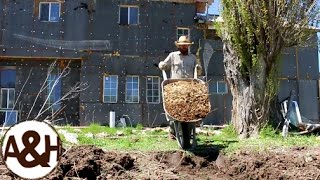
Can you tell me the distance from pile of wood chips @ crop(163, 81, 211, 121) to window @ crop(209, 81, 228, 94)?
12445 mm

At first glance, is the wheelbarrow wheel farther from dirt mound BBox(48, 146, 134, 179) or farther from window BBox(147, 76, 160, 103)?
window BBox(147, 76, 160, 103)

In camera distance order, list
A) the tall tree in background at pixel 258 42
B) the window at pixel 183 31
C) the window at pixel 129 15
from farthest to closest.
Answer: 1. the window at pixel 183 31
2. the window at pixel 129 15
3. the tall tree in background at pixel 258 42

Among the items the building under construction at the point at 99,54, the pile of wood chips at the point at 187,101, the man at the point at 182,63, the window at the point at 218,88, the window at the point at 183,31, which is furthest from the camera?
the window at the point at 183,31

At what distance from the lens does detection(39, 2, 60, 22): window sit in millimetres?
19641

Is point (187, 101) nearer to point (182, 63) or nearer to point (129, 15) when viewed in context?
point (182, 63)

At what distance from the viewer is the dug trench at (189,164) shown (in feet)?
20.0

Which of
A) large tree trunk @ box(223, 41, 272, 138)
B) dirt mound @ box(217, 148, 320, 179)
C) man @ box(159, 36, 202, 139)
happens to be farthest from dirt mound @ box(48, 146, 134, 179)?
large tree trunk @ box(223, 41, 272, 138)

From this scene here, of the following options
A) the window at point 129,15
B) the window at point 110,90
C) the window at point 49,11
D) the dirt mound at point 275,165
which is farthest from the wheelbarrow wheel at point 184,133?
the window at point 49,11

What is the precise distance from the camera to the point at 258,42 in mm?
10383

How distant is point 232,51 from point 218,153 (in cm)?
383

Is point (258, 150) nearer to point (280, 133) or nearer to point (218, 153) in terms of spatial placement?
point (218, 153)

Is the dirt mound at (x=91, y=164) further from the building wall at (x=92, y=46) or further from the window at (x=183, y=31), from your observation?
the window at (x=183, y=31)

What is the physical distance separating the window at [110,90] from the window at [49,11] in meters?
3.46

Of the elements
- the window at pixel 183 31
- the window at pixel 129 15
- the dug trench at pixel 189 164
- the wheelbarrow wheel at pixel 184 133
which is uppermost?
the window at pixel 129 15
